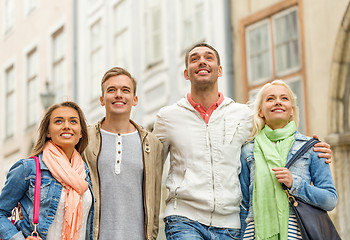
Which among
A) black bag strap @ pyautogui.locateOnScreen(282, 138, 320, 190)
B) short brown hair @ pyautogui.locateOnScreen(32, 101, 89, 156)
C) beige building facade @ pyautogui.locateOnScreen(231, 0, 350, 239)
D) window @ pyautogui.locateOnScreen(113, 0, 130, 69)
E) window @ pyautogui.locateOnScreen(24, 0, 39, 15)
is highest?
window @ pyautogui.locateOnScreen(24, 0, 39, 15)

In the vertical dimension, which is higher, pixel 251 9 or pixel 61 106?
pixel 251 9

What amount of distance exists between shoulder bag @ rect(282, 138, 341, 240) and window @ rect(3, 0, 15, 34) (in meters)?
21.0

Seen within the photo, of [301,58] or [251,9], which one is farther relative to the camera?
[251,9]

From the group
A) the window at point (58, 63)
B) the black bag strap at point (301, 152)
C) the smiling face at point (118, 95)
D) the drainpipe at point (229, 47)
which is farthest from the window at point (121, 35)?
the black bag strap at point (301, 152)

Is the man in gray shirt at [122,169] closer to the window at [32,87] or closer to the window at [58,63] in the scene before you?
the window at [58,63]

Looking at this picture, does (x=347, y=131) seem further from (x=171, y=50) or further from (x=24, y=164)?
(x=24, y=164)

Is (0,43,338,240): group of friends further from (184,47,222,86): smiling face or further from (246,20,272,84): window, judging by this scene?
(246,20,272,84): window

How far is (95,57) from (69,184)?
13674 millimetres

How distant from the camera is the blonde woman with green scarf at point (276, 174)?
13.6 feet

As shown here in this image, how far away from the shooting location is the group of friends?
4.01 m

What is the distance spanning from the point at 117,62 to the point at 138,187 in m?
12.0

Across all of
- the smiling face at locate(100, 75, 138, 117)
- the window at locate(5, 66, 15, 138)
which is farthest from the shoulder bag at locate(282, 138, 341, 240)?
the window at locate(5, 66, 15, 138)

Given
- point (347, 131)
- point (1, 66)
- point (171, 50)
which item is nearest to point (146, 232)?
point (347, 131)

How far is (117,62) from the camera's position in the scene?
16.2 meters
